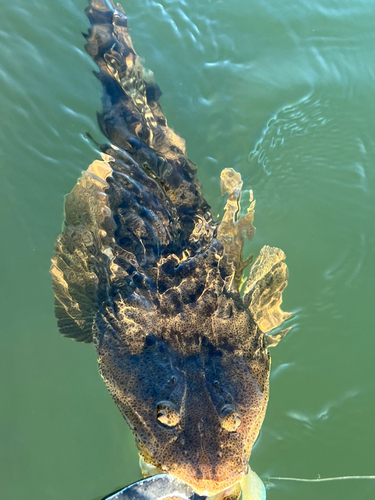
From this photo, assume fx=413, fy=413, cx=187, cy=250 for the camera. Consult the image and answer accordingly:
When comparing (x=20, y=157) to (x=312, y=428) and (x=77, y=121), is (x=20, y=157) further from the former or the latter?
(x=312, y=428)

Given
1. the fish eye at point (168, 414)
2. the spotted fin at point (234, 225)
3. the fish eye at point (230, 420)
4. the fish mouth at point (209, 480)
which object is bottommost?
the fish mouth at point (209, 480)

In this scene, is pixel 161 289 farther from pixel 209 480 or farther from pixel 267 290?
pixel 209 480

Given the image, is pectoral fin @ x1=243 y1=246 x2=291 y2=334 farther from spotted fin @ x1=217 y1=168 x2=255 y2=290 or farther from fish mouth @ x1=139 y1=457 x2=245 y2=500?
fish mouth @ x1=139 y1=457 x2=245 y2=500

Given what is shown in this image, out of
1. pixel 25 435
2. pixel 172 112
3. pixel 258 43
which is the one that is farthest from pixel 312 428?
pixel 258 43

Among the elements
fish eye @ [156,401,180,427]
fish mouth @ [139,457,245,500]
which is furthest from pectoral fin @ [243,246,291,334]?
fish mouth @ [139,457,245,500]

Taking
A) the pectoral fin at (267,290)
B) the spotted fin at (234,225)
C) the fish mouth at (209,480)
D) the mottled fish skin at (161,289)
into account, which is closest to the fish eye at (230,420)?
the mottled fish skin at (161,289)

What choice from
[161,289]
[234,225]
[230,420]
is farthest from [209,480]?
[234,225]

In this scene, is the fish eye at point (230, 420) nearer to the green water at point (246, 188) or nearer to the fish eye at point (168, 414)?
the fish eye at point (168, 414)
